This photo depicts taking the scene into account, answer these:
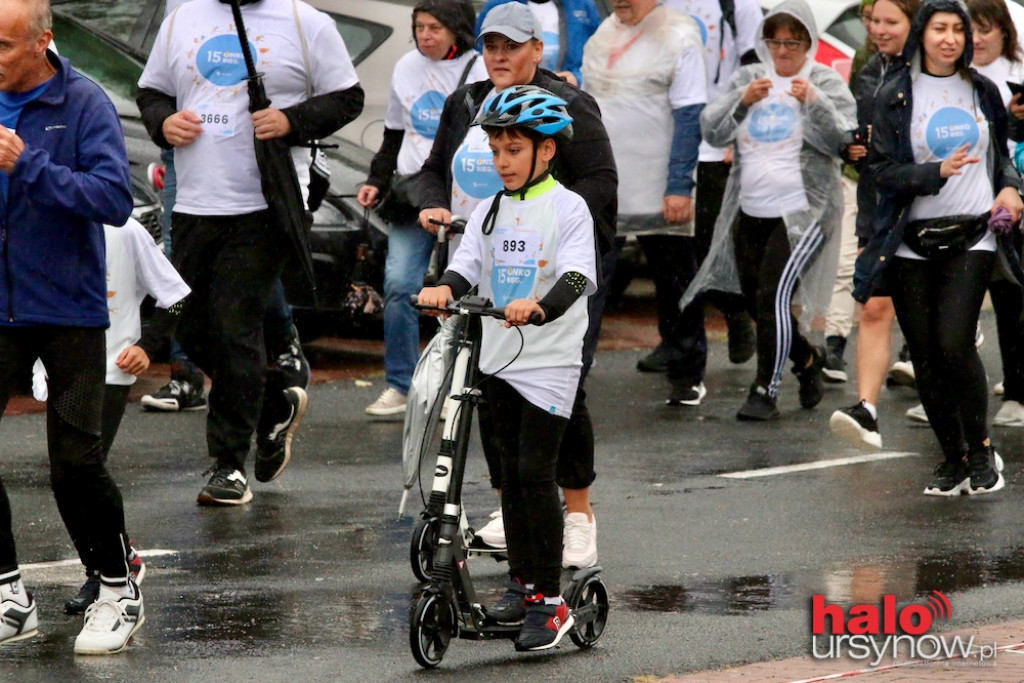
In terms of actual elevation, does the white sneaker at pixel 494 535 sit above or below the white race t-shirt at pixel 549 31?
below

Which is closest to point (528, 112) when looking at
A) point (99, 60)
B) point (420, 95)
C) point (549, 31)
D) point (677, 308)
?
point (549, 31)

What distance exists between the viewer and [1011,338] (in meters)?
10.3

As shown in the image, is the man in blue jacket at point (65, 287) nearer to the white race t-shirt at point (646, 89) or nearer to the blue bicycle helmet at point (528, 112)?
the blue bicycle helmet at point (528, 112)

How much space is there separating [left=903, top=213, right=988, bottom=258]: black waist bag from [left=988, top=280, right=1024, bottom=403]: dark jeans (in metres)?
1.92

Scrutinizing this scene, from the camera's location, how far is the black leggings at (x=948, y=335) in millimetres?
8242

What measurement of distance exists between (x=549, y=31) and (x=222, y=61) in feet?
6.86

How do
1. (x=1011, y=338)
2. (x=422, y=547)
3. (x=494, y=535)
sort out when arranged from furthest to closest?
(x=1011, y=338) → (x=494, y=535) → (x=422, y=547)

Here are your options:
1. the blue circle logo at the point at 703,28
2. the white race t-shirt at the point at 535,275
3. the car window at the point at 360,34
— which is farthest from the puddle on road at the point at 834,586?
the car window at the point at 360,34

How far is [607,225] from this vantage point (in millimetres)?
6898

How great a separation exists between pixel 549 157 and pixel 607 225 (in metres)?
0.93

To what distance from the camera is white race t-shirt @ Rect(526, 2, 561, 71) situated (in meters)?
9.38

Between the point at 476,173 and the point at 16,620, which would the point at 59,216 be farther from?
the point at 476,173

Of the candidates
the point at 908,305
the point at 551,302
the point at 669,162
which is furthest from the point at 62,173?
the point at 669,162

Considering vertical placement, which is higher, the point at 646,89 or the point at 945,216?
the point at 646,89
